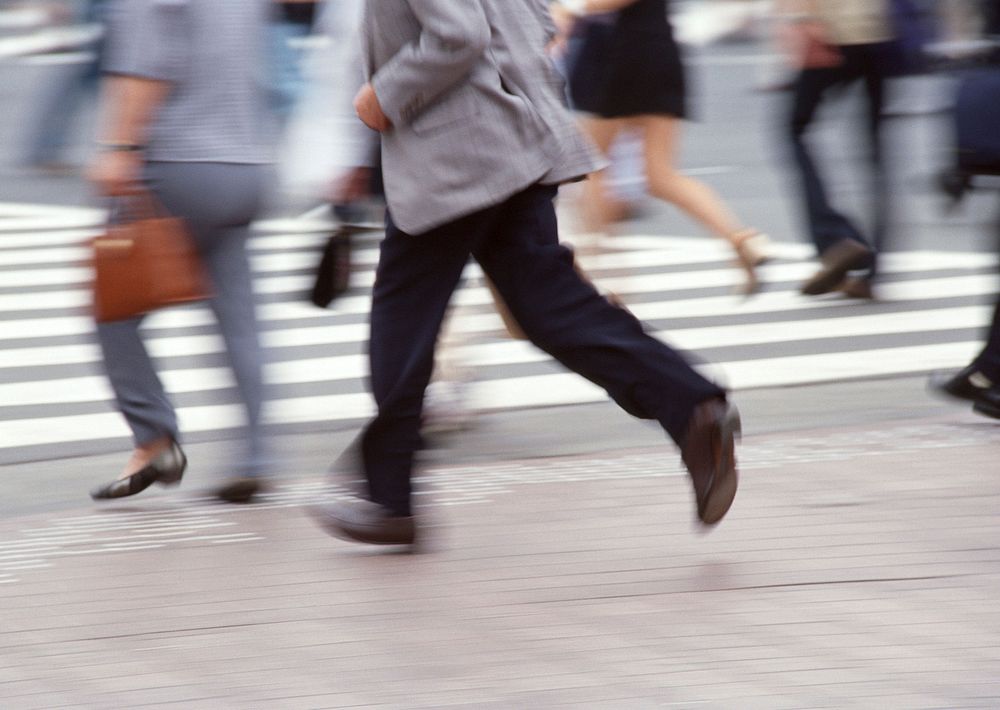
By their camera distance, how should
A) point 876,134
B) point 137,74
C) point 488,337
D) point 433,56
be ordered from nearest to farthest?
point 433,56 < point 137,74 < point 488,337 < point 876,134

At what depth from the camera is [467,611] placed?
4.38 m

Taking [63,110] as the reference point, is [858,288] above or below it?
above

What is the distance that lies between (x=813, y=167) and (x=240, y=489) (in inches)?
149

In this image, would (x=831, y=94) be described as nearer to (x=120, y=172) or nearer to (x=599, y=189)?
(x=599, y=189)

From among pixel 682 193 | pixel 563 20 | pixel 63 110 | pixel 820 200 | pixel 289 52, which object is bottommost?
pixel 63 110

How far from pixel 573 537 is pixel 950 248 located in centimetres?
527

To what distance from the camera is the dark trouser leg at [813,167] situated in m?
8.20

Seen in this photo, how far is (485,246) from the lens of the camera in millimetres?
4691

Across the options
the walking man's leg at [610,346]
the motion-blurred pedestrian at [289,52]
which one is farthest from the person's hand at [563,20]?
the walking man's leg at [610,346]

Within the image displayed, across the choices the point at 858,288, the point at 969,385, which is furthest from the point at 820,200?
the point at 969,385

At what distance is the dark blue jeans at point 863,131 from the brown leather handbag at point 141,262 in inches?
152

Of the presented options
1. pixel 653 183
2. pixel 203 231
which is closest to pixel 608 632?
pixel 203 231

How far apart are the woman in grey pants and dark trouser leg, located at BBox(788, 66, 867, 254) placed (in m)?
3.49

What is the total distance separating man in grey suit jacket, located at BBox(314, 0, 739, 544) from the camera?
4457 millimetres
